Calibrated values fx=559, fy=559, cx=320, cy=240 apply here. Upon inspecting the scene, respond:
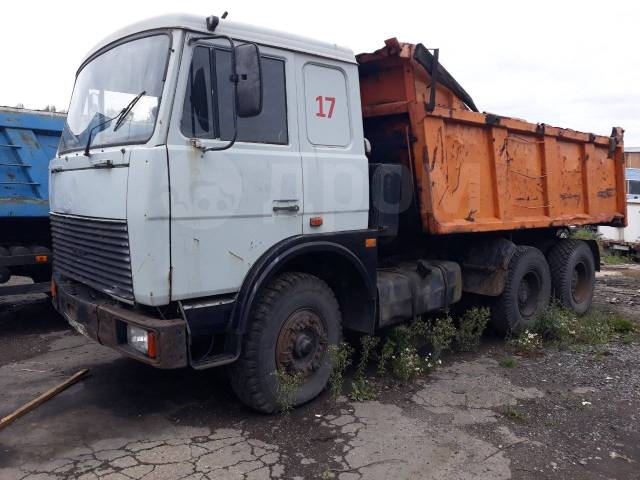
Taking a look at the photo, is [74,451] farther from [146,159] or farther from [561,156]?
[561,156]

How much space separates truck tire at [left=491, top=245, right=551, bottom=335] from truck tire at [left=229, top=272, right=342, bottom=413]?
252 cm

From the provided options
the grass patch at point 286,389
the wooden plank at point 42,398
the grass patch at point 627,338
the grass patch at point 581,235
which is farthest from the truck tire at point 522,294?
the wooden plank at point 42,398

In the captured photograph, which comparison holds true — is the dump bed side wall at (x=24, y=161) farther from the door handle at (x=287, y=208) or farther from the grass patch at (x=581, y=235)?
the grass patch at (x=581, y=235)

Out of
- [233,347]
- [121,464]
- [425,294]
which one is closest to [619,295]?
[425,294]

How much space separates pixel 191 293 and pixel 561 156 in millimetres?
5150

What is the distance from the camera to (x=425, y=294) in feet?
17.0

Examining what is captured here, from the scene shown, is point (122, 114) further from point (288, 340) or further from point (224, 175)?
point (288, 340)

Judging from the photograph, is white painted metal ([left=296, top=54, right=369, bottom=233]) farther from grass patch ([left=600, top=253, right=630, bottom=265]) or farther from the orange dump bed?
grass patch ([left=600, top=253, right=630, bottom=265])

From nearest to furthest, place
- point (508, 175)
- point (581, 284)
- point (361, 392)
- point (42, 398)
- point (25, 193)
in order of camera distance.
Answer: point (42, 398) → point (361, 392) → point (508, 175) → point (25, 193) → point (581, 284)

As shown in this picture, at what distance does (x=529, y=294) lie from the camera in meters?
6.60

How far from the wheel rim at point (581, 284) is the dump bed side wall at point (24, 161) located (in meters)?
6.60

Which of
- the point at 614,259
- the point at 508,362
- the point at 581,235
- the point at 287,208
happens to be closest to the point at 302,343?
the point at 287,208

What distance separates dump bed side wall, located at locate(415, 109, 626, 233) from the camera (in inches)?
200

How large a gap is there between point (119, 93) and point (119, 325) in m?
1.53
